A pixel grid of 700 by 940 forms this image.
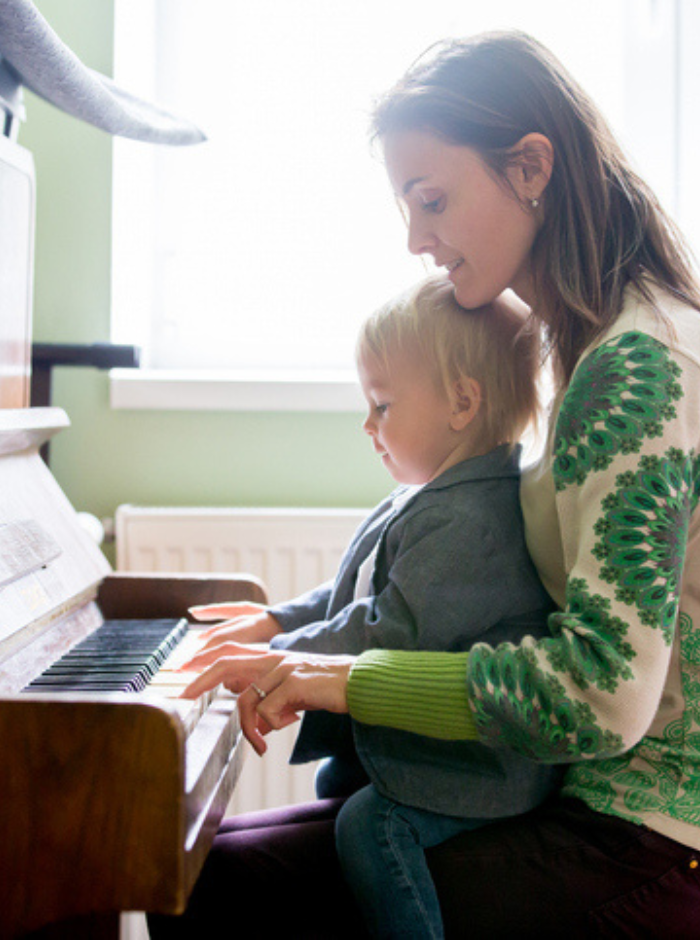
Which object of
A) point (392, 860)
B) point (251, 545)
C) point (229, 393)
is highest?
point (229, 393)

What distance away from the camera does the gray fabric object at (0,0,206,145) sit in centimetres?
114

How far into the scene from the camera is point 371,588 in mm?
1122

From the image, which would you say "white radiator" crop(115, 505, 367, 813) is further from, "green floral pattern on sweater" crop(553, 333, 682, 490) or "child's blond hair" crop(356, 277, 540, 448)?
A: "green floral pattern on sweater" crop(553, 333, 682, 490)

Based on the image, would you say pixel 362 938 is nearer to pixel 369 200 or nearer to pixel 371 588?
pixel 371 588

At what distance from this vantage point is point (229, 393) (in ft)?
6.23

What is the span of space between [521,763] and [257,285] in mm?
1445

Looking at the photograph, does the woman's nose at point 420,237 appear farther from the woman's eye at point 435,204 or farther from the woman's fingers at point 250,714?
the woman's fingers at point 250,714

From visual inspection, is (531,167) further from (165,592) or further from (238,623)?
(165,592)

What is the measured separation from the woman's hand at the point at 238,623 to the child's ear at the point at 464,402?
0.36 metres

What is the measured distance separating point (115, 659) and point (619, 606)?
1.82ft

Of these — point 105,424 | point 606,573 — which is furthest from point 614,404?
point 105,424

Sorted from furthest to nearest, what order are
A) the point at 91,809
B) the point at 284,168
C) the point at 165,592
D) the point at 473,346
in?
1. the point at 284,168
2. the point at 165,592
3. the point at 473,346
4. the point at 91,809

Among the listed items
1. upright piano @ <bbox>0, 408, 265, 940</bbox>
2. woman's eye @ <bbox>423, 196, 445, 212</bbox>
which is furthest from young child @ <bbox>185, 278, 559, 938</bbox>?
upright piano @ <bbox>0, 408, 265, 940</bbox>

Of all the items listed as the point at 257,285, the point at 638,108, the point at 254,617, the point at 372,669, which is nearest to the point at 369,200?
the point at 257,285
